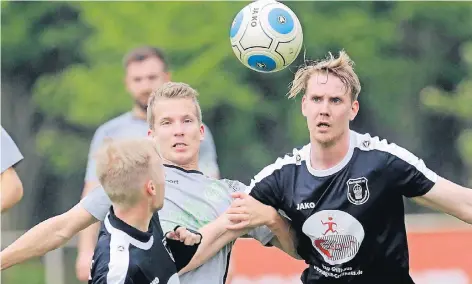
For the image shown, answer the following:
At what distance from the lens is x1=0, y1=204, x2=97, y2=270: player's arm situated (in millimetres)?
→ 5395

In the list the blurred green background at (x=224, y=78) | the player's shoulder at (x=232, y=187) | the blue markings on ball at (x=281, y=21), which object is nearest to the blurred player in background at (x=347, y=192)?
the player's shoulder at (x=232, y=187)

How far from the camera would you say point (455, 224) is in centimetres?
1167

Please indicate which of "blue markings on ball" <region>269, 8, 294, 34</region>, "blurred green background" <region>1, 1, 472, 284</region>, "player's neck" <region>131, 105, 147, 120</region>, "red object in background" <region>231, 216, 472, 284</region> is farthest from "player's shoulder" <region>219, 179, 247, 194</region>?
"blurred green background" <region>1, 1, 472, 284</region>

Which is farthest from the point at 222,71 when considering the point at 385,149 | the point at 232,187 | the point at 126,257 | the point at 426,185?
the point at 126,257

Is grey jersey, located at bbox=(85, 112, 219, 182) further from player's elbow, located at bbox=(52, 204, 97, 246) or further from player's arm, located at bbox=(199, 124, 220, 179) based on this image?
player's elbow, located at bbox=(52, 204, 97, 246)

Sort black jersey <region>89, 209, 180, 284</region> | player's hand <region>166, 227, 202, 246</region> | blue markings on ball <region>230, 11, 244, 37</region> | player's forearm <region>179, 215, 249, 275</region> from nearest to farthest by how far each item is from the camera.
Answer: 1. black jersey <region>89, 209, 180, 284</region>
2. player's hand <region>166, 227, 202, 246</region>
3. player's forearm <region>179, 215, 249, 275</region>
4. blue markings on ball <region>230, 11, 244, 37</region>

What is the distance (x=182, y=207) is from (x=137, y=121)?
2591 millimetres

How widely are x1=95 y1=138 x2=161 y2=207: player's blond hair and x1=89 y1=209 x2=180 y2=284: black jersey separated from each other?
11 cm

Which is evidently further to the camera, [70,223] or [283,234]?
[283,234]

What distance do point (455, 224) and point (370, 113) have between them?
124 inches

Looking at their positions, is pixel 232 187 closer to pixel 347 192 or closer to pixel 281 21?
pixel 347 192

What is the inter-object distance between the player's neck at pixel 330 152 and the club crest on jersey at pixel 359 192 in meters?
0.15

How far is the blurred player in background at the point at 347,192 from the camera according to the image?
214 inches

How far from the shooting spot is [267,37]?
6.07 m
